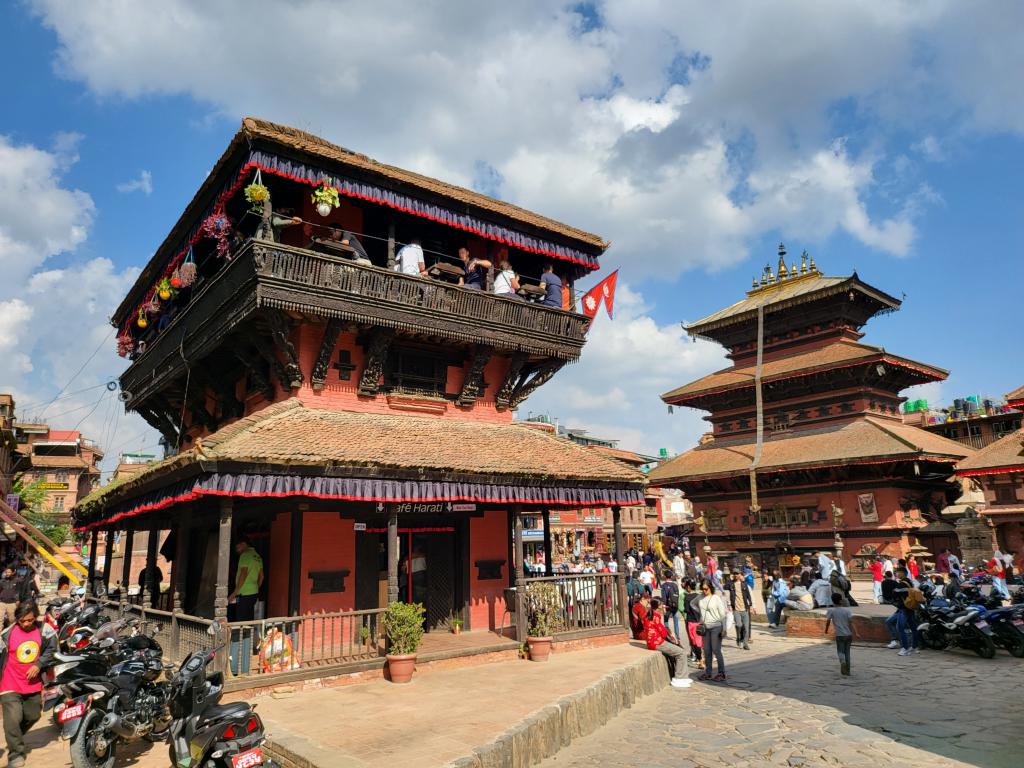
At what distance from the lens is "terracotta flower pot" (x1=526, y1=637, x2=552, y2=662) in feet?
45.1

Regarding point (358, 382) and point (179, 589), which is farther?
point (358, 382)

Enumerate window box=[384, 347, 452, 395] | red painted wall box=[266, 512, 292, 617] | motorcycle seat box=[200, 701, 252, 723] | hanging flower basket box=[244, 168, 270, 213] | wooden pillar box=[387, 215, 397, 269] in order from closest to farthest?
motorcycle seat box=[200, 701, 252, 723] → hanging flower basket box=[244, 168, 270, 213] → red painted wall box=[266, 512, 292, 617] → wooden pillar box=[387, 215, 397, 269] → window box=[384, 347, 452, 395]

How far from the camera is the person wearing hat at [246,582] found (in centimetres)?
1333

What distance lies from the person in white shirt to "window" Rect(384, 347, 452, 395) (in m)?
1.94

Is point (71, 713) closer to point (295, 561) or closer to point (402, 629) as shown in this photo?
point (402, 629)

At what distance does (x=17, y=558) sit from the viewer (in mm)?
36062

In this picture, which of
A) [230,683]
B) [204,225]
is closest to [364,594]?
[230,683]

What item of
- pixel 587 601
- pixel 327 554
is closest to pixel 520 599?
pixel 587 601

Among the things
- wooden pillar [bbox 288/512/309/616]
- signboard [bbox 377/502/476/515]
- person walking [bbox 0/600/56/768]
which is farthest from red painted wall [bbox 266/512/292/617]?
person walking [bbox 0/600/56/768]

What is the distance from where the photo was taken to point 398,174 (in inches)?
619

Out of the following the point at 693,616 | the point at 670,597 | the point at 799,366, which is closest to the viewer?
the point at 693,616

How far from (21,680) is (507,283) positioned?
12993 mm

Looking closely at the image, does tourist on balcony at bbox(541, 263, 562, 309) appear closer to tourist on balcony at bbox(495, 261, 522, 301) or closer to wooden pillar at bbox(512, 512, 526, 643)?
tourist on balcony at bbox(495, 261, 522, 301)

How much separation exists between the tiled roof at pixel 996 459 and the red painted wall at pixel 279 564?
28.4m
